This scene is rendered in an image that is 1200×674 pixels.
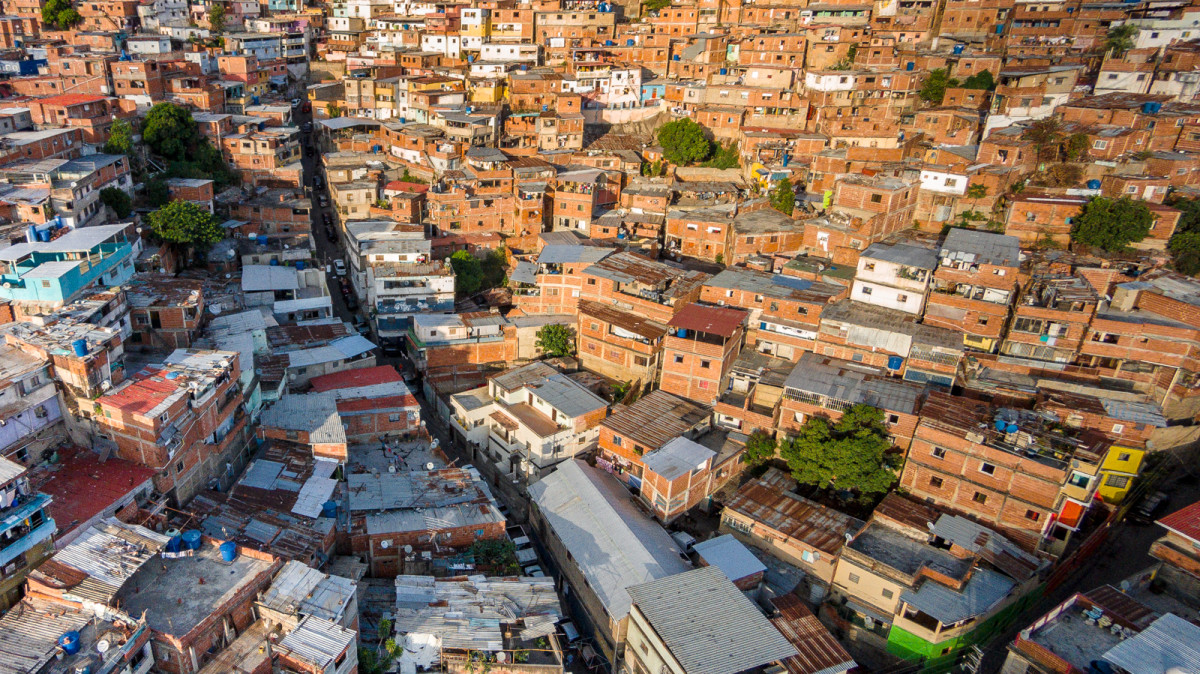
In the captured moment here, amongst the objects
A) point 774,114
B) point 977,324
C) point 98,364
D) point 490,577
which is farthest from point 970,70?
point 98,364

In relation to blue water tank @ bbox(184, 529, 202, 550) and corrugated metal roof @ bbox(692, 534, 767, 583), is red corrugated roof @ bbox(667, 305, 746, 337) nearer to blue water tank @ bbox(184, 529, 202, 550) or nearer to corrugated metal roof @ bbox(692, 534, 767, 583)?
corrugated metal roof @ bbox(692, 534, 767, 583)

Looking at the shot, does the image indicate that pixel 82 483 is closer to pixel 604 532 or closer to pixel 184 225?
pixel 604 532

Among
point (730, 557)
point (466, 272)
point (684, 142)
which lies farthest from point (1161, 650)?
point (684, 142)

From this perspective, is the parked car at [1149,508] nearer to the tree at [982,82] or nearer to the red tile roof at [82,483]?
the tree at [982,82]

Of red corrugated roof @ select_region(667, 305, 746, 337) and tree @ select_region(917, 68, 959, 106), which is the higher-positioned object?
tree @ select_region(917, 68, 959, 106)

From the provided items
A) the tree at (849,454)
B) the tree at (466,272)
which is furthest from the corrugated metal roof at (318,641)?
the tree at (466,272)

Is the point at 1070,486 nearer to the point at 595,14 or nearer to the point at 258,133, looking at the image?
the point at 258,133

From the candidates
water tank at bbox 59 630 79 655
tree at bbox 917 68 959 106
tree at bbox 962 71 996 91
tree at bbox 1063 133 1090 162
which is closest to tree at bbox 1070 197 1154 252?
tree at bbox 1063 133 1090 162
